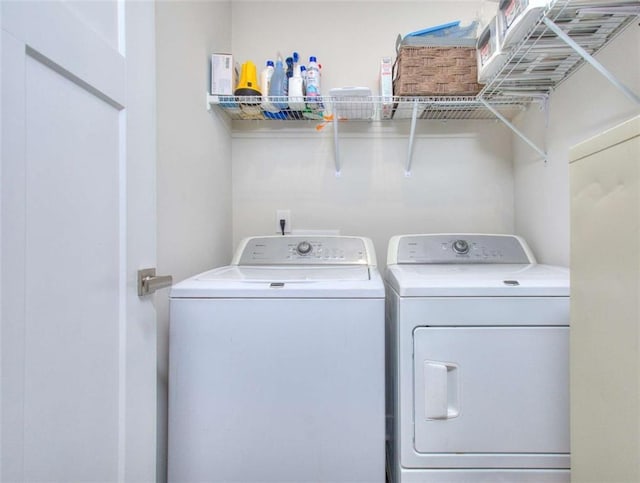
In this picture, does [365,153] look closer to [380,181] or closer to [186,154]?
[380,181]

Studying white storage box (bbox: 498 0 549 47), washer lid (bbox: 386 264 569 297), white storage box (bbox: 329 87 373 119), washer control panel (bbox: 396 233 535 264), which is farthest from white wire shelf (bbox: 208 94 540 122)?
washer lid (bbox: 386 264 569 297)

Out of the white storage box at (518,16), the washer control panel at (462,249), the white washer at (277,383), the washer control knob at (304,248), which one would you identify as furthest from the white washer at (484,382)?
the white storage box at (518,16)

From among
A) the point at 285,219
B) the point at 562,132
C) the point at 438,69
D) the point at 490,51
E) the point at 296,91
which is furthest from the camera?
the point at 285,219

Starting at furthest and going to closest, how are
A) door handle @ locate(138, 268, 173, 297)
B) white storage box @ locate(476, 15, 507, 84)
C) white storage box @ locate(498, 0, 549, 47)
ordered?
white storage box @ locate(476, 15, 507, 84) < white storage box @ locate(498, 0, 549, 47) < door handle @ locate(138, 268, 173, 297)

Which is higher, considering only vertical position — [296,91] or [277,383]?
[296,91]

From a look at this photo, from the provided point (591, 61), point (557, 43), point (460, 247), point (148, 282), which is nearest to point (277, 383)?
point (148, 282)

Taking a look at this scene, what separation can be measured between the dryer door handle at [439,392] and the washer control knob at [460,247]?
2.22ft

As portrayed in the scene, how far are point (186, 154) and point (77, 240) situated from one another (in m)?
0.77

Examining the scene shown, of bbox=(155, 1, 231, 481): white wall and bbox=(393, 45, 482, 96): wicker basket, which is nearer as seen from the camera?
bbox=(155, 1, 231, 481): white wall

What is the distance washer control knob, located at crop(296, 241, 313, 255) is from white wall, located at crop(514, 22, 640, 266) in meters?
1.14

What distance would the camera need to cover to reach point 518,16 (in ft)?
3.41

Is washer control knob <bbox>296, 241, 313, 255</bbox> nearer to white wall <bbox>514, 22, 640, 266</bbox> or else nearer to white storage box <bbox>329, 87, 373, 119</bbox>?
white storage box <bbox>329, 87, 373, 119</bbox>

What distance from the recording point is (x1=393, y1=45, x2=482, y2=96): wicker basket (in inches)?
60.4

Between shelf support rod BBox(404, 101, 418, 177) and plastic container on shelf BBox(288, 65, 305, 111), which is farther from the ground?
plastic container on shelf BBox(288, 65, 305, 111)
